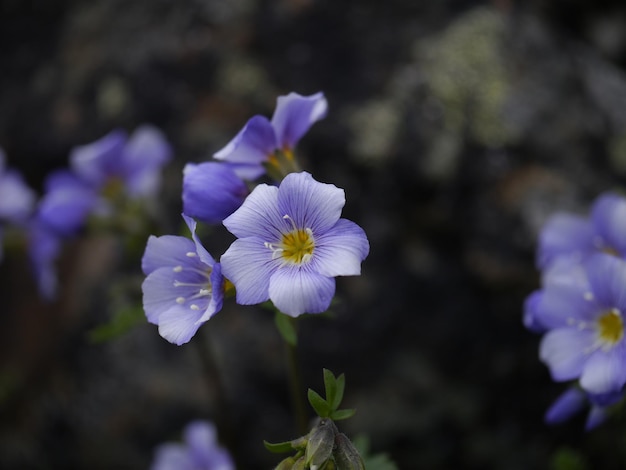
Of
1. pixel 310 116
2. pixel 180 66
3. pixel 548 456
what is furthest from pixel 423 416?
pixel 180 66

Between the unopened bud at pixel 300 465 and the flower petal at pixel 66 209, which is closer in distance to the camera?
the unopened bud at pixel 300 465

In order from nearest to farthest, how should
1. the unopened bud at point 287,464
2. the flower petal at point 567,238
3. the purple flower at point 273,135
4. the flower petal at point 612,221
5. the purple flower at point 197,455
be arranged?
1. the unopened bud at point 287,464
2. the purple flower at point 273,135
3. the flower petal at point 612,221
4. the flower petal at point 567,238
5. the purple flower at point 197,455

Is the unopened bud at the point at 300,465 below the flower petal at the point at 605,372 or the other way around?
below

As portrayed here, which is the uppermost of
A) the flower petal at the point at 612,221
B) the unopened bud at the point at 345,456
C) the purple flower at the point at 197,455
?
the flower petal at the point at 612,221

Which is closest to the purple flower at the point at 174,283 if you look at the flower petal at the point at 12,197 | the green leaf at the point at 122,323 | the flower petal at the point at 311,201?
the flower petal at the point at 311,201

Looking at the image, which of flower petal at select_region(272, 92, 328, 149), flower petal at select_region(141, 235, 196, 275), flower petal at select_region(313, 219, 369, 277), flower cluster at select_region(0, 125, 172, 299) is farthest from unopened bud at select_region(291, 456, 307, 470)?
flower cluster at select_region(0, 125, 172, 299)

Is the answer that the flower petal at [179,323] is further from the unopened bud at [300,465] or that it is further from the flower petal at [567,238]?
the flower petal at [567,238]

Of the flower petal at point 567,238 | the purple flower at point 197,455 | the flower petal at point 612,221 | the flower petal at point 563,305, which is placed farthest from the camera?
the purple flower at point 197,455

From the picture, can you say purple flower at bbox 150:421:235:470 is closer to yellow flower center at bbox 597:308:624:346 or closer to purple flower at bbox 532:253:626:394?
purple flower at bbox 532:253:626:394
